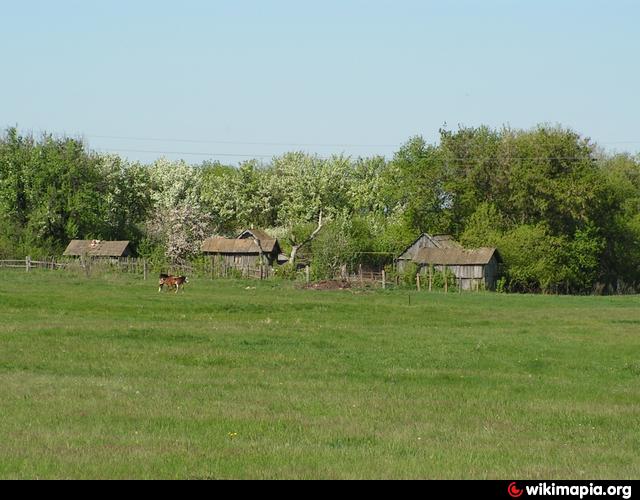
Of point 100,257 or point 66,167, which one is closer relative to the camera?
point 100,257

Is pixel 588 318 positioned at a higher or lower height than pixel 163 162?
lower

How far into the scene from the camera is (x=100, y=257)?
92938 millimetres

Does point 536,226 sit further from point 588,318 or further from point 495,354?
point 495,354

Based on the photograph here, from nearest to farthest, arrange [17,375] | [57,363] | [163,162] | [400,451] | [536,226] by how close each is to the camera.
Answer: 1. [400,451]
2. [17,375]
3. [57,363]
4. [536,226]
5. [163,162]

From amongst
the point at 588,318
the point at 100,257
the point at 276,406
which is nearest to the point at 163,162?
the point at 100,257

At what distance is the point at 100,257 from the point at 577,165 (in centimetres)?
4207

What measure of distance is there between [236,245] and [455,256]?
71.4ft

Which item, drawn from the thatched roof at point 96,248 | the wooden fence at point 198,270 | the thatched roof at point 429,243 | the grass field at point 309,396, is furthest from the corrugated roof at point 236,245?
the grass field at point 309,396

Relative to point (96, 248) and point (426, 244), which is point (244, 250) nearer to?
point (96, 248)

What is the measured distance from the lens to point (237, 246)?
98812 millimetres

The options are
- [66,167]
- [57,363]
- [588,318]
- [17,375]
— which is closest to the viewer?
[17,375]

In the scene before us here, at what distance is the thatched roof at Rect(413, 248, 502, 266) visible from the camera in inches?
3430

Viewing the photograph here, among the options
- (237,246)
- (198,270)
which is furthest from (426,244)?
(198,270)
